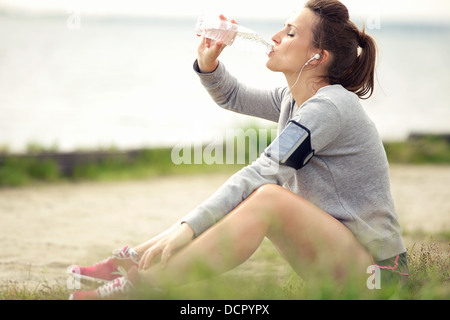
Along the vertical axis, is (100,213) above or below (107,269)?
above

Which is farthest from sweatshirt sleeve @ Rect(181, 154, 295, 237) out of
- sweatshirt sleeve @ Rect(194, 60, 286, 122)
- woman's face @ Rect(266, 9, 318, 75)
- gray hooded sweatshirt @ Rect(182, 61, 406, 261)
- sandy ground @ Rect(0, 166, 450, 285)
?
sandy ground @ Rect(0, 166, 450, 285)

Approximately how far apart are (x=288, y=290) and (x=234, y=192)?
18.7 inches

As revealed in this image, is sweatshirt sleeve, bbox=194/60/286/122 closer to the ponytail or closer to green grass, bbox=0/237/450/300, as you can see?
the ponytail

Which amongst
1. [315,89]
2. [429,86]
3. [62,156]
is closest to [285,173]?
[315,89]

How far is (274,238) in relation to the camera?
7.77ft

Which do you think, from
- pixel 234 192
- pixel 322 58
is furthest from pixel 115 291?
pixel 322 58

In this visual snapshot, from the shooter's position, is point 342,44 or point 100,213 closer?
point 342,44

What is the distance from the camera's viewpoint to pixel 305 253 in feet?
7.63

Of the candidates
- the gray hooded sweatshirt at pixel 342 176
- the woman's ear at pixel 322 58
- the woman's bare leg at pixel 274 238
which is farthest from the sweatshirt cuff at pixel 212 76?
the woman's bare leg at pixel 274 238

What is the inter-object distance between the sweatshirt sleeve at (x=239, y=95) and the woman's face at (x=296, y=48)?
34 centimetres

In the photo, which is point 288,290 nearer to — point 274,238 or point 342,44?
point 274,238

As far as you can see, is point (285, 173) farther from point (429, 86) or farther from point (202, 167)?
point (429, 86)

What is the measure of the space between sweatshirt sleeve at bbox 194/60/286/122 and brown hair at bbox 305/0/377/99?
1.32ft

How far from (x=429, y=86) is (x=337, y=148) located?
13212mm
